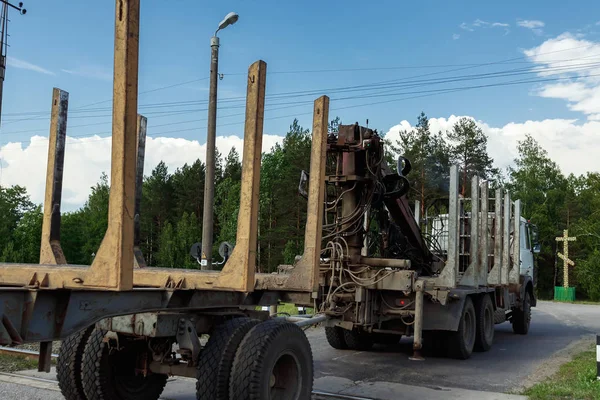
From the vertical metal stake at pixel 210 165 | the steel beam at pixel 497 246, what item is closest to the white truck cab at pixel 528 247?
the steel beam at pixel 497 246

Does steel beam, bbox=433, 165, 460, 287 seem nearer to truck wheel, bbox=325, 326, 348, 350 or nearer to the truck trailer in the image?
the truck trailer

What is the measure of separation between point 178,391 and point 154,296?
306cm

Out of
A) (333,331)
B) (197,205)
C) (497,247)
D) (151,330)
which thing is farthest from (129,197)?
(197,205)

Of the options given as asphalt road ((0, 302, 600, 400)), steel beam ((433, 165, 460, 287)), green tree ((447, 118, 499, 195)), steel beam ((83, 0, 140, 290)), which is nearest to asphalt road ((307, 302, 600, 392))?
asphalt road ((0, 302, 600, 400))

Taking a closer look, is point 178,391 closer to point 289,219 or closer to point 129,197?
point 129,197

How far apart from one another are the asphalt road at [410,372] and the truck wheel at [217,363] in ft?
7.10

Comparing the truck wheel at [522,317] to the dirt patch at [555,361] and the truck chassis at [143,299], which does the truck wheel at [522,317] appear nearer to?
the dirt patch at [555,361]

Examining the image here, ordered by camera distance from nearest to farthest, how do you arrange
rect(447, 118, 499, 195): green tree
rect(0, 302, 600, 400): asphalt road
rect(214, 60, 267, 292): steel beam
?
rect(214, 60, 267, 292): steel beam → rect(0, 302, 600, 400): asphalt road → rect(447, 118, 499, 195): green tree

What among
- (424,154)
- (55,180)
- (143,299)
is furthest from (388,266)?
(424,154)

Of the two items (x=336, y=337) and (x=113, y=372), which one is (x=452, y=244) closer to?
(x=336, y=337)

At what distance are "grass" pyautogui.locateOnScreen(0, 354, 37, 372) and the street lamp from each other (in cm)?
464

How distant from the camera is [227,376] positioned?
201 inches

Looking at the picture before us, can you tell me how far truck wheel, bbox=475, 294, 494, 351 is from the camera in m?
11.5

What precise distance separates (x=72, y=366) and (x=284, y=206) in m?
35.5
